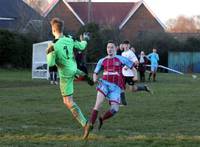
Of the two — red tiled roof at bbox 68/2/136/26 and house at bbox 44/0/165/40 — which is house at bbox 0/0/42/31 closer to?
house at bbox 44/0/165/40

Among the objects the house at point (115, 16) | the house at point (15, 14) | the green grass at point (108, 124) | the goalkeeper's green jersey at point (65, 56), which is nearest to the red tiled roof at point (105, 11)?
the house at point (115, 16)

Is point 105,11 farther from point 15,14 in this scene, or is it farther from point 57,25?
point 57,25

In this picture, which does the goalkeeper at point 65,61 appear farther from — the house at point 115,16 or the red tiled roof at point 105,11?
the red tiled roof at point 105,11

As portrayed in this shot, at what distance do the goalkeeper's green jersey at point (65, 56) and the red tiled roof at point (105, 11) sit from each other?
59.7 metres

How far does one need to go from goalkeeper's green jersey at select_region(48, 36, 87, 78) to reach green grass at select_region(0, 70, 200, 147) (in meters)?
1.17

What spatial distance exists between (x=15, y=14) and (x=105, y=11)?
37.9 ft

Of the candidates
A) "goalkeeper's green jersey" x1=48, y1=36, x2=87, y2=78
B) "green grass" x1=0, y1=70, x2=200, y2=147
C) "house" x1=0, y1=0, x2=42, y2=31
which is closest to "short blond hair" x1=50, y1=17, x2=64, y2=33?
"goalkeeper's green jersey" x1=48, y1=36, x2=87, y2=78

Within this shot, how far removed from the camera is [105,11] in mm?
73875

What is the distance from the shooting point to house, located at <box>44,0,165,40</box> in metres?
70.5

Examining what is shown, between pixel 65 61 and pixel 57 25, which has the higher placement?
pixel 57 25

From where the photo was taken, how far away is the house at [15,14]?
6425 centimetres

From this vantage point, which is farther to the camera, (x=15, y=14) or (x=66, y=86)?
(x=15, y=14)

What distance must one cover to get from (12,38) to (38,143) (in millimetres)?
40653

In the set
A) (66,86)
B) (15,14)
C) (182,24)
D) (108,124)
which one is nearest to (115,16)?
(15,14)
